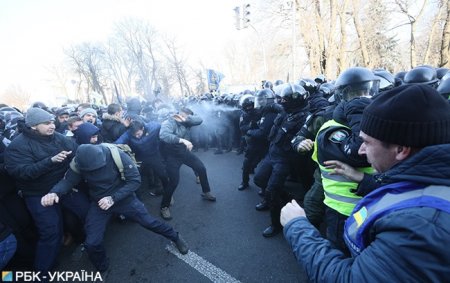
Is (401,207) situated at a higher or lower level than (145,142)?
higher

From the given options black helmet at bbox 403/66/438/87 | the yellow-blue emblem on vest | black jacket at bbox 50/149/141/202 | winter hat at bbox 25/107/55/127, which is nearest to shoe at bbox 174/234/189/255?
black jacket at bbox 50/149/141/202

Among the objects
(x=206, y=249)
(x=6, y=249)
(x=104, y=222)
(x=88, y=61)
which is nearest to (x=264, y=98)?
(x=206, y=249)

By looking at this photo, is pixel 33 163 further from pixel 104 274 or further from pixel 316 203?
pixel 316 203

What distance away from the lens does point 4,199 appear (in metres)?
3.19

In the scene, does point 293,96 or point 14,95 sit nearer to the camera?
point 293,96

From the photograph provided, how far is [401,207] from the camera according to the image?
2.93 feet

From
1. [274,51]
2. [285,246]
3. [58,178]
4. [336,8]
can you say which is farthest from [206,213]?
[274,51]

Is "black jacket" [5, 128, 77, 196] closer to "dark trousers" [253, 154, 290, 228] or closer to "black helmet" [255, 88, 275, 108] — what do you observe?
"dark trousers" [253, 154, 290, 228]

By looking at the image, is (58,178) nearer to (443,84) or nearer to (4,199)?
(4,199)

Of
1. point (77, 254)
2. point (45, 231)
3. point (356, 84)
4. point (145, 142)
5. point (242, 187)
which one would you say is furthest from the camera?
point (242, 187)

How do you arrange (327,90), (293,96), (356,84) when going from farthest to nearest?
(327,90) → (293,96) → (356,84)

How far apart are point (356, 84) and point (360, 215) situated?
1.64m

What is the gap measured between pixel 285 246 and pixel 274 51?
2336cm

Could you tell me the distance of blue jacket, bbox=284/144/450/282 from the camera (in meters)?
0.79
